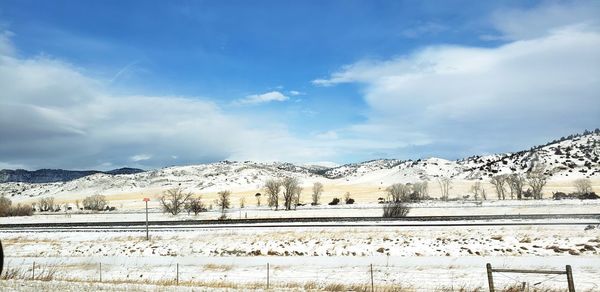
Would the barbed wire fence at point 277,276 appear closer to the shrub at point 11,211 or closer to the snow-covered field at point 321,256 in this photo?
the snow-covered field at point 321,256

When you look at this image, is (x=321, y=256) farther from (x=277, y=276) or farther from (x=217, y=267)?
(x=217, y=267)

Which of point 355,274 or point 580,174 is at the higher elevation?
point 580,174

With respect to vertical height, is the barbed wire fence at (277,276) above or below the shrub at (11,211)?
below

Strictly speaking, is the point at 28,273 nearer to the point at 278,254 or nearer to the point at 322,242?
the point at 278,254

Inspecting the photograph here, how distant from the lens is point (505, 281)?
2550 cm

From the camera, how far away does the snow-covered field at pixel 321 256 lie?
27.6m

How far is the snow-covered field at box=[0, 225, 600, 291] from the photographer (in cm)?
2759

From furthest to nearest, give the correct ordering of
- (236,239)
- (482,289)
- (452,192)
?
(452,192) → (236,239) → (482,289)

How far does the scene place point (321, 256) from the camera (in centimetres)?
3581

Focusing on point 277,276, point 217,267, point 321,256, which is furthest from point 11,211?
point 277,276

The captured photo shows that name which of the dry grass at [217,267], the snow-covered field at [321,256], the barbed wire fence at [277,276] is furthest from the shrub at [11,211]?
the dry grass at [217,267]

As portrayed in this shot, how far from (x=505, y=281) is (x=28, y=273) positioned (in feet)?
99.6

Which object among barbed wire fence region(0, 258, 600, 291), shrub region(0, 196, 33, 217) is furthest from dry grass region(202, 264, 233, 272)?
shrub region(0, 196, 33, 217)

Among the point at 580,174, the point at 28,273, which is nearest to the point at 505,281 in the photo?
the point at 28,273
